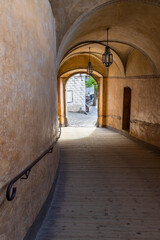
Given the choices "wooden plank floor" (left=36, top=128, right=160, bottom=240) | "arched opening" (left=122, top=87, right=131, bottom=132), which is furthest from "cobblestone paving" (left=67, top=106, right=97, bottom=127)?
"wooden plank floor" (left=36, top=128, right=160, bottom=240)

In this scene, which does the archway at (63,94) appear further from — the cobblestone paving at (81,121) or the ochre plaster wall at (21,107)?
the ochre plaster wall at (21,107)

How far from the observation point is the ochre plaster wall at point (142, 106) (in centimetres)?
740

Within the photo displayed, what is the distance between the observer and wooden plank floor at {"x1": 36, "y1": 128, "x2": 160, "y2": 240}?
3219mm

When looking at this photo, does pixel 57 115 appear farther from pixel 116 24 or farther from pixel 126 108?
pixel 126 108

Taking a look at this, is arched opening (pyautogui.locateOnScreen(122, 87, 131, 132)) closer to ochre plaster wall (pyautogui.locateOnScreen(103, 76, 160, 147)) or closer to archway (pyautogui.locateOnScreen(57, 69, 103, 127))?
ochre plaster wall (pyautogui.locateOnScreen(103, 76, 160, 147))

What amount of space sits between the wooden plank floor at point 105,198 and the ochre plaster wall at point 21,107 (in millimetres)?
756

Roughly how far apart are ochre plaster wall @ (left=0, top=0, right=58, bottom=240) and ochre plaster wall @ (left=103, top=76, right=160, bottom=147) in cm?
551

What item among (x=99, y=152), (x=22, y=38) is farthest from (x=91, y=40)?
(x=22, y=38)

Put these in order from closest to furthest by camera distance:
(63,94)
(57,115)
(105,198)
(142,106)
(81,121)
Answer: (105,198) → (57,115) → (142,106) → (63,94) → (81,121)

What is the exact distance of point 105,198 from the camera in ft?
13.8

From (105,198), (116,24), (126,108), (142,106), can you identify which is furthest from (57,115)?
(126,108)

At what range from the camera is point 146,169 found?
571cm

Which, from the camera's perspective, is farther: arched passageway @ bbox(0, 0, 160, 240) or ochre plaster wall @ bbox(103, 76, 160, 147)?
ochre plaster wall @ bbox(103, 76, 160, 147)

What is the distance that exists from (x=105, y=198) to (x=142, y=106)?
17.6 feet
